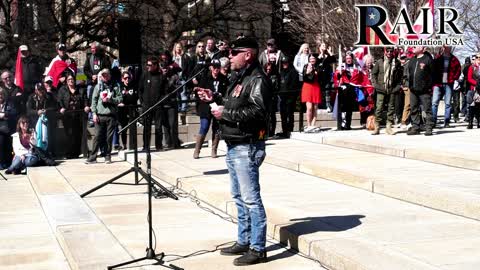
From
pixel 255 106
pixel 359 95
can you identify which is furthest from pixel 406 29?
pixel 255 106

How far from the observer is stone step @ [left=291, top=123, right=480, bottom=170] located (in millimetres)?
11359

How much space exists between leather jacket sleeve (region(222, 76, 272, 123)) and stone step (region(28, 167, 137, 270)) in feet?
6.12

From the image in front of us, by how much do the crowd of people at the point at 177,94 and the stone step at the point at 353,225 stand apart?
4431 millimetres

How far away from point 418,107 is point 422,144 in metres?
2.20

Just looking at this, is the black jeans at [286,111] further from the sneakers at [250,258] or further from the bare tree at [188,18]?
the bare tree at [188,18]

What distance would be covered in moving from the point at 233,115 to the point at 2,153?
415 inches

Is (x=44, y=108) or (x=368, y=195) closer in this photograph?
(x=368, y=195)

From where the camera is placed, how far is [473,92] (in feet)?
60.7

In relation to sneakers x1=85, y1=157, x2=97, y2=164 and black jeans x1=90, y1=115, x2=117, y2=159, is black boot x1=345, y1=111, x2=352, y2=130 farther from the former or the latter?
sneakers x1=85, y1=157, x2=97, y2=164

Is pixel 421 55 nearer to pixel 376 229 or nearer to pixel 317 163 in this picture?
pixel 317 163

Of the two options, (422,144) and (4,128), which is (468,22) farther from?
(4,128)

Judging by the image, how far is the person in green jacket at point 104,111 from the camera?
619 inches

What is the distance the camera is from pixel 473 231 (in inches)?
292

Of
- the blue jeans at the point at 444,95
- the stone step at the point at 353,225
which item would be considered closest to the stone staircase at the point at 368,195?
the stone step at the point at 353,225
